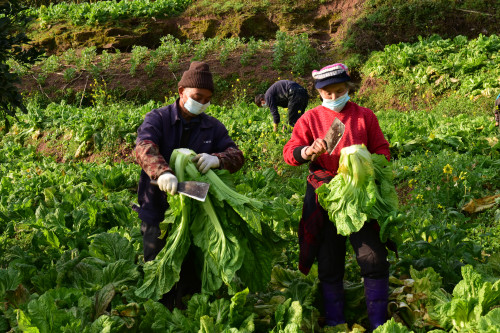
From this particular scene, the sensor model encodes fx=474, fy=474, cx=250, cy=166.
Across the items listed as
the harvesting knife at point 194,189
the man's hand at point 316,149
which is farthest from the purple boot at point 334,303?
the harvesting knife at point 194,189

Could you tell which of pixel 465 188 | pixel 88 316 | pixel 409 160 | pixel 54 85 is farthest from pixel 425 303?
pixel 54 85

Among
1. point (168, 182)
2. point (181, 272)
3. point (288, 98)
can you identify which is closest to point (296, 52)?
point (288, 98)

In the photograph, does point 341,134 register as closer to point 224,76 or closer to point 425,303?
point 425,303

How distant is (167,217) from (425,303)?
70.0 inches

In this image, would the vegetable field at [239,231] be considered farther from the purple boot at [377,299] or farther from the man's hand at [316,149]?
the man's hand at [316,149]

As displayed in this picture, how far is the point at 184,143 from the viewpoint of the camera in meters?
3.22

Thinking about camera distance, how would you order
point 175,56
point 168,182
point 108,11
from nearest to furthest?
point 168,182 < point 175,56 < point 108,11

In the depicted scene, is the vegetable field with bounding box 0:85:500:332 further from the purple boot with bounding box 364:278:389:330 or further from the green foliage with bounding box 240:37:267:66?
the green foliage with bounding box 240:37:267:66

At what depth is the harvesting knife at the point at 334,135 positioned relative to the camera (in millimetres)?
3006

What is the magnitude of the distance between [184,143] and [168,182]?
538mm

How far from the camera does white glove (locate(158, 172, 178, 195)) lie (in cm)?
274

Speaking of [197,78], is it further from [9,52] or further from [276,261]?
[9,52]

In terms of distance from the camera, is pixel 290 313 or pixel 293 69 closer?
pixel 290 313

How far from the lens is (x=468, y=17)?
13.6 m
